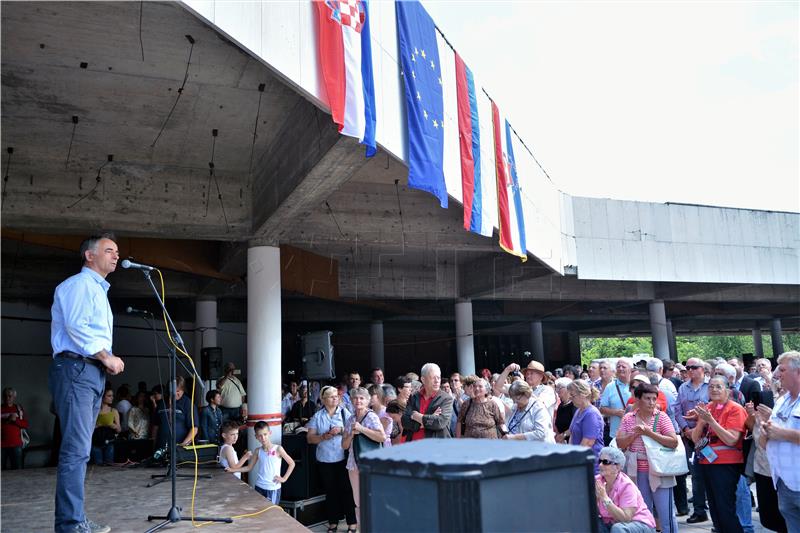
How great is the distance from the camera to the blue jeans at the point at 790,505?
508 centimetres

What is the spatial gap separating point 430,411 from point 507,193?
22.4 feet

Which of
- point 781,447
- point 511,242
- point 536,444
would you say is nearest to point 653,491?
point 781,447

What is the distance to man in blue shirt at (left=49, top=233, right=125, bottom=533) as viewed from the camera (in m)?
4.10

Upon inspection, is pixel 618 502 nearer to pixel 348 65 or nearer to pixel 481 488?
pixel 481 488

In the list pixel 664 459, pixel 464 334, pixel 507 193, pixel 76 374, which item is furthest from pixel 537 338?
pixel 76 374

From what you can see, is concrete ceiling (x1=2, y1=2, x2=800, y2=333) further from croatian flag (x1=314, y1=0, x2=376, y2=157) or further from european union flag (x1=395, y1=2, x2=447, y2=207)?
european union flag (x1=395, y1=2, x2=447, y2=207)

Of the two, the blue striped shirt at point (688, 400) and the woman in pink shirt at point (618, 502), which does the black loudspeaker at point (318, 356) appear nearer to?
the blue striped shirt at point (688, 400)

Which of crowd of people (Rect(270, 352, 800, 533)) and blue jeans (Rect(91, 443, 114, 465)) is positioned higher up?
crowd of people (Rect(270, 352, 800, 533))

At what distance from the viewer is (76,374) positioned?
419cm

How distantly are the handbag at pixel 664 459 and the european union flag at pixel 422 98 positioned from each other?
448 cm

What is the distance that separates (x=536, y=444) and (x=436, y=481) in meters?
0.40

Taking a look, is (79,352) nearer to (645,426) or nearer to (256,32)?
(256,32)

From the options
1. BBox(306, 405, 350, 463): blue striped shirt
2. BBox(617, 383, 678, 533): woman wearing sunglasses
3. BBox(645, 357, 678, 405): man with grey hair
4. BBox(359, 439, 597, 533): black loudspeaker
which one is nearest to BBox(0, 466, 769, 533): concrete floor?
BBox(306, 405, 350, 463): blue striped shirt

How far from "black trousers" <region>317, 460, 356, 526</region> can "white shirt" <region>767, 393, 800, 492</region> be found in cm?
507
